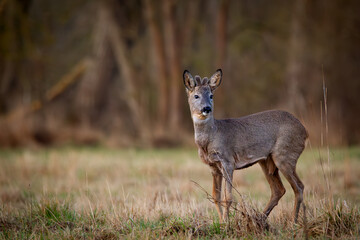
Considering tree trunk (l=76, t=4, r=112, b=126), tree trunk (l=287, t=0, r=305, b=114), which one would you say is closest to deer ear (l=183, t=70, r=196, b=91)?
tree trunk (l=287, t=0, r=305, b=114)

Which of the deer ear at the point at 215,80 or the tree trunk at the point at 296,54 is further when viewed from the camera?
the tree trunk at the point at 296,54

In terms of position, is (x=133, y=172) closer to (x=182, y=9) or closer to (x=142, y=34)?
(x=182, y=9)

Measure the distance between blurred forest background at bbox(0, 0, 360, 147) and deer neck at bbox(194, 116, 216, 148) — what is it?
8.57 metres

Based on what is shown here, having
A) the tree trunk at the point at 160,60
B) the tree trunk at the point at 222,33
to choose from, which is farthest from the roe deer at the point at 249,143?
the tree trunk at the point at 160,60

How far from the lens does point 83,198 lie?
311 inches

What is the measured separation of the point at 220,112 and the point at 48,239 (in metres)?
14.1

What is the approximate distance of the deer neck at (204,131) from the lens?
259 inches

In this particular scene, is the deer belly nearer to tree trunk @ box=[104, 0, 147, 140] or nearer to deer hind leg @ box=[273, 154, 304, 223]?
deer hind leg @ box=[273, 154, 304, 223]

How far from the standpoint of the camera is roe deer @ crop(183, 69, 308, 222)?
6426mm

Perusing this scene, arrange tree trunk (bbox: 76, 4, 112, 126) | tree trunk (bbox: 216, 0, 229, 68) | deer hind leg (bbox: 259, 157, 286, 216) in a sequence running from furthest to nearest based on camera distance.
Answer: tree trunk (bbox: 76, 4, 112, 126) < tree trunk (bbox: 216, 0, 229, 68) < deer hind leg (bbox: 259, 157, 286, 216)

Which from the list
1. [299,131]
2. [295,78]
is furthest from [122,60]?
Answer: [299,131]

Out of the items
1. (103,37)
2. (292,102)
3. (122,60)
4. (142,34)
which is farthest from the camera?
(142,34)

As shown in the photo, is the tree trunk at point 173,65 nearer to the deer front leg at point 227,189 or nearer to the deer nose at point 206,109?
the deer nose at point 206,109

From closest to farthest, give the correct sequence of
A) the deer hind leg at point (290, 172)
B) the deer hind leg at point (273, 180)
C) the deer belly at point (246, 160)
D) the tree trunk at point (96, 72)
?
the deer hind leg at point (290, 172) → the deer belly at point (246, 160) → the deer hind leg at point (273, 180) → the tree trunk at point (96, 72)
